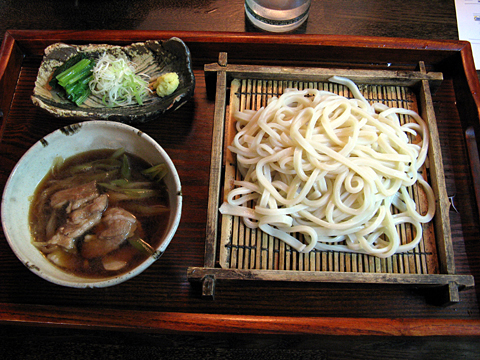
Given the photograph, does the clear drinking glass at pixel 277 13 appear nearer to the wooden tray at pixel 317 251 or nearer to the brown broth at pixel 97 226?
the wooden tray at pixel 317 251

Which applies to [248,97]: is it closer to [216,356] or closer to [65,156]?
[65,156]

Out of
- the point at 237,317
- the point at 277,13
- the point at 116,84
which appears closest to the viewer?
the point at 237,317

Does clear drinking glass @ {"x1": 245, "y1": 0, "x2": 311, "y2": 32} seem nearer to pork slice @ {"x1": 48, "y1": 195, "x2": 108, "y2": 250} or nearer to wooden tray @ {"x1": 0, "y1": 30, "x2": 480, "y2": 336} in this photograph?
wooden tray @ {"x1": 0, "y1": 30, "x2": 480, "y2": 336}

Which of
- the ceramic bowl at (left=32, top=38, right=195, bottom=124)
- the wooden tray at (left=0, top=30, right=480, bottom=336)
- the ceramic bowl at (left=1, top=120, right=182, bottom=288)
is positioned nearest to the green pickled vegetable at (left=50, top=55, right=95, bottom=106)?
the ceramic bowl at (left=32, top=38, right=195, bottom=124)

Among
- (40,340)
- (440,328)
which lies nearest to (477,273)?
(440,328)

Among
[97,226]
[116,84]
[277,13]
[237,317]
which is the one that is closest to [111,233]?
[97,226]

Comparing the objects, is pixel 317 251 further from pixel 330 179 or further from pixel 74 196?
pixel 74 196
